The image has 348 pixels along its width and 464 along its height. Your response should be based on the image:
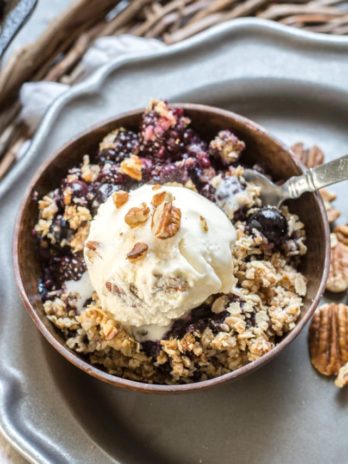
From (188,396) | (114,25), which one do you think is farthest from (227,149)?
(114,25)

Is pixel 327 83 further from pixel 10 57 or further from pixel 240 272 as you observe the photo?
pixel 10 57

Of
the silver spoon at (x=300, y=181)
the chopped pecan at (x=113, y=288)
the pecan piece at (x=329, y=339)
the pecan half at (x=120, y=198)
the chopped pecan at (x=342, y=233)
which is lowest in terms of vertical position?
the pecan piece at (x=329, y=339)

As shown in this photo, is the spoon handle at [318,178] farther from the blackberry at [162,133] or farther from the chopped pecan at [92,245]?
the chopped pecan at [92,245]

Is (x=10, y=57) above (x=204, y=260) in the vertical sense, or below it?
above

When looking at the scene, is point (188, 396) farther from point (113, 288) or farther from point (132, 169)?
point (132, 169)

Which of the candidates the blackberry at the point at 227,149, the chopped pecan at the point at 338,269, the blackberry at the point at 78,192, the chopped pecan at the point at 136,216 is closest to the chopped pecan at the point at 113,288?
the chopped pecan at the point at 136,216

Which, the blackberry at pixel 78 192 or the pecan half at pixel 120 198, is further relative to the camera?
the blackberry at pixel 78 192

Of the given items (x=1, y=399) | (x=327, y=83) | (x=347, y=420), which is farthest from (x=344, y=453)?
(x=327, y=83)
